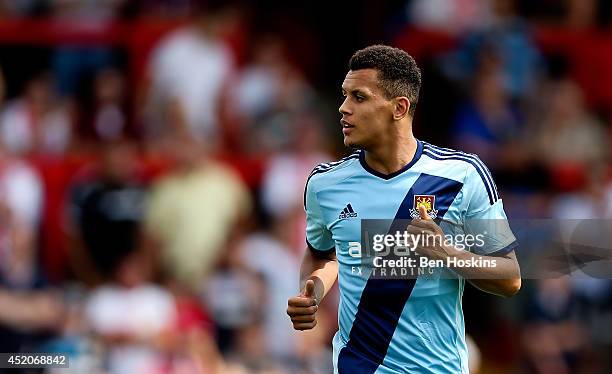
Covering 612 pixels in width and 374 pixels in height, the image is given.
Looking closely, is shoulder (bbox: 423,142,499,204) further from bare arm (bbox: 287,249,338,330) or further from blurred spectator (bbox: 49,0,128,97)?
blurred spectator (bbox: 49,0,128,97)

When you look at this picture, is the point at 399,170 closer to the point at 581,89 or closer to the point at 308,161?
the point at 308,161

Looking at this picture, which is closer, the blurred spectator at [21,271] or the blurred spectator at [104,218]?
the blurred spectator at [21,271]

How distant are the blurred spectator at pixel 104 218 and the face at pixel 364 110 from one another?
535cm

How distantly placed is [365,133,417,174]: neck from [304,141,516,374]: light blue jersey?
3 centimetres

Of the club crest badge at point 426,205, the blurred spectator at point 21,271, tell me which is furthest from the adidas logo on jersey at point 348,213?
the blurred spectator at point 21,271

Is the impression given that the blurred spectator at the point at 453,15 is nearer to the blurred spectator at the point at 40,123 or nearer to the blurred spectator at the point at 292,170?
the blurred spectator at the point at 292,170

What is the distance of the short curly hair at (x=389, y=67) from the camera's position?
275 inches

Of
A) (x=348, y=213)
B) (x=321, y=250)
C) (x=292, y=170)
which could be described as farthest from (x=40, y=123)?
(x=348, y=213)

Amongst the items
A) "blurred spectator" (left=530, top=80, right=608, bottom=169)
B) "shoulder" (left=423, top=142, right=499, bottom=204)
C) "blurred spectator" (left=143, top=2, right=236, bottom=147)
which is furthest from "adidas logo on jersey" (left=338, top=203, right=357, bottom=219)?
"blurred spectator" (left=530, top=80, right=608, bottom=169)

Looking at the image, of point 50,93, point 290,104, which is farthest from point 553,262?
Result: point 50,93

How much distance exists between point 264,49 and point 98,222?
250 cm

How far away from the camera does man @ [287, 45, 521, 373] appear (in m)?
6.92

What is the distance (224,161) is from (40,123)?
5.94 ft

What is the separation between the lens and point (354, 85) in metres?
6.98
